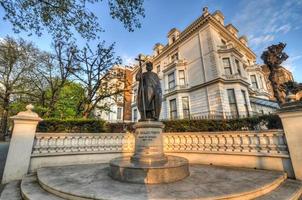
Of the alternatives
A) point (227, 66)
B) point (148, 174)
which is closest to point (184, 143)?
point (148, 174)

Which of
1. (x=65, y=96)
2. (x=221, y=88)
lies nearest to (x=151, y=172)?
(x=221, y=88)

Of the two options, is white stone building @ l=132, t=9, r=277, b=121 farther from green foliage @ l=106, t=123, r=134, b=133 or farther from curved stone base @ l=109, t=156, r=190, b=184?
curved stone base @ l=109, t=156, r=190, b=184

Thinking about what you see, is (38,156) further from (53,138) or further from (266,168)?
(266,168)

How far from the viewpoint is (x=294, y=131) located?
4703mm

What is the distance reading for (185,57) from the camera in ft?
71.5

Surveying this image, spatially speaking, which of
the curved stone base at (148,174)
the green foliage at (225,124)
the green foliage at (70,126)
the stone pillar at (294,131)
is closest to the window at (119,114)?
the green foliage at (225,124)

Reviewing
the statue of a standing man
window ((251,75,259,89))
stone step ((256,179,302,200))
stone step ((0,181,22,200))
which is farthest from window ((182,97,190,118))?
stone step ((0,181,22,200))

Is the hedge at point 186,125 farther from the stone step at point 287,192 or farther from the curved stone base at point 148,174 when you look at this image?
the curved stone base at point 148,174

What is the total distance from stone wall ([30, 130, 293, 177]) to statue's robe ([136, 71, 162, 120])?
2608 millimetres

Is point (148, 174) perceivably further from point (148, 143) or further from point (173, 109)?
point (173, 109)

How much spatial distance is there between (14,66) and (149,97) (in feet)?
73.8

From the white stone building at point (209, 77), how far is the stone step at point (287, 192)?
40.7 ft

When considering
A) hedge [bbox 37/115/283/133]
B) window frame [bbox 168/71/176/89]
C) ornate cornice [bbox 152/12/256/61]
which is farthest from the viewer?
window frame [bbox 168/71/176/89]

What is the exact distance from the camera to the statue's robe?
5777mm
